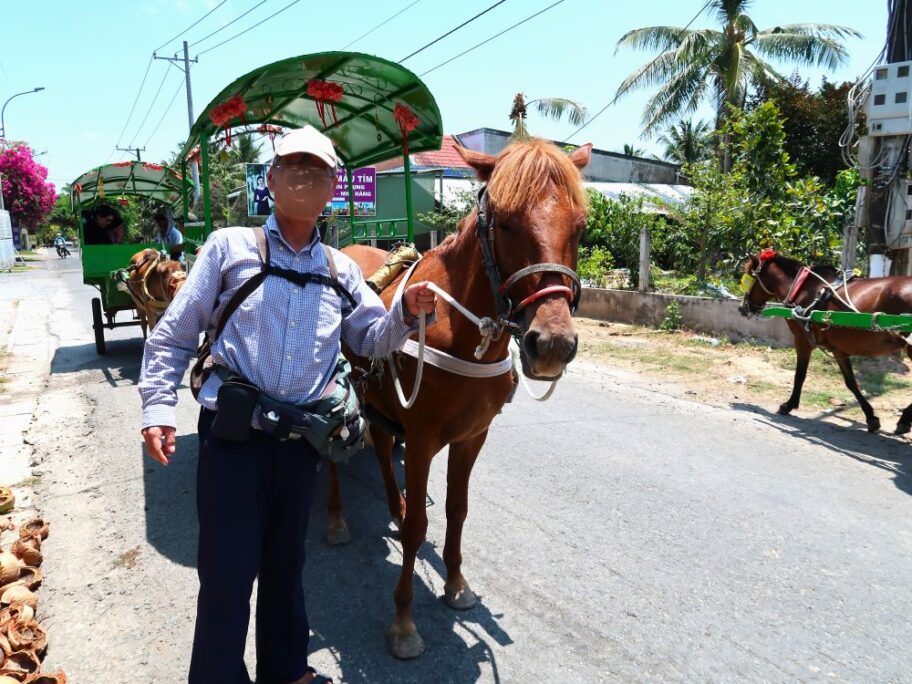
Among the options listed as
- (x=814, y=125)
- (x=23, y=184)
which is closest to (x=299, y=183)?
(x=814, y=125)

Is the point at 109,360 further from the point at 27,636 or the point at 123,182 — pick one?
the point at 27,636

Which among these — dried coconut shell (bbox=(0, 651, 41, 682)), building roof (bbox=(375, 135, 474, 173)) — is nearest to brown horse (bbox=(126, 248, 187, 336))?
dried coconut shell (bbox=(0, 651, 41, 682))

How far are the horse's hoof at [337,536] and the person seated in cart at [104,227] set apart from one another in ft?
26.8

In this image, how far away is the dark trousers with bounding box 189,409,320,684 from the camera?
196cm

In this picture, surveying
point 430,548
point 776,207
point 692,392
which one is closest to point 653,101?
point 776,207

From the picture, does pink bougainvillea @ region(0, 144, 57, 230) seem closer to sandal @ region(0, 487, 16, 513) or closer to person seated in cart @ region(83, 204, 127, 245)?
person seated in cart @ region(83, 204, 127, 245)

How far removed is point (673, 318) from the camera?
10320 millimetres

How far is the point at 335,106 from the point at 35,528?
3.87 metres

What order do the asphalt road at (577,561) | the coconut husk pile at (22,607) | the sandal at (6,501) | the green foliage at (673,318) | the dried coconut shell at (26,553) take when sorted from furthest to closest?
1. the green foliage at (673,318)
2. the sandal at (6,501)
3. the dried coconut shell at (26,553)
4. the asphalt road at (577,561)
5. the coconut husk pile at (22,607)

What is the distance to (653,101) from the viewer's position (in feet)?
73.0

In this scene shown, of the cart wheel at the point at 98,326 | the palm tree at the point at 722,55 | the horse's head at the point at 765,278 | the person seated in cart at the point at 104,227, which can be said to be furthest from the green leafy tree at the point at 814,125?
the cart wheel at the point at 98,326

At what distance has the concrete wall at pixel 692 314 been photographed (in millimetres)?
8789

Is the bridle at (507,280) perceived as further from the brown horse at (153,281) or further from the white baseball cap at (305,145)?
the brown horse at (153,281)

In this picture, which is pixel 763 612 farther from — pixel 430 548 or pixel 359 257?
pixel 359 257
